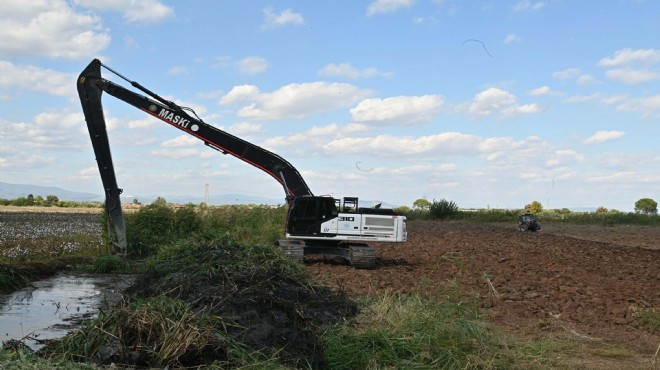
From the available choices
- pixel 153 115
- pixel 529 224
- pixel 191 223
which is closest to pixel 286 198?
pixel 153 115

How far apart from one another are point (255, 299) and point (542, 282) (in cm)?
857

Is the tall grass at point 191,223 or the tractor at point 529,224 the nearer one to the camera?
the tall grass at point 191,223

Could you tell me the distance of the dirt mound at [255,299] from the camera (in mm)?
7641

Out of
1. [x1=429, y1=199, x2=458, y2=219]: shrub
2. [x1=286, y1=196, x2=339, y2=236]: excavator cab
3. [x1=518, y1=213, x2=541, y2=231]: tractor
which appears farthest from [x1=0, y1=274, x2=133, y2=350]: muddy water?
[x1=429, y1=199, x2=458, y2=219]: shrub

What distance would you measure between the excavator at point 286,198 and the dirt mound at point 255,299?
4936mm

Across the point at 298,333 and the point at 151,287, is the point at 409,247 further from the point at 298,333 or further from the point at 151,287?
the point at 298,333

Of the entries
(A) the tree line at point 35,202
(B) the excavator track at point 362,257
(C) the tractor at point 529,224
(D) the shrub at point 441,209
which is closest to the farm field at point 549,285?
(B) the excavator track at point 362,257

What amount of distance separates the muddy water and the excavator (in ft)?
10.6

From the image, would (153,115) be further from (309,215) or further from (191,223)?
(191,223)

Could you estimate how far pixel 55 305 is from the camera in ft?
36.9

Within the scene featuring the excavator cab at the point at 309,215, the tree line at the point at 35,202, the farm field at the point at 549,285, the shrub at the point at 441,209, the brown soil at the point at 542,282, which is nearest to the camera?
the farm field at the point at 549,285

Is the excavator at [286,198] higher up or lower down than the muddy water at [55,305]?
higher up

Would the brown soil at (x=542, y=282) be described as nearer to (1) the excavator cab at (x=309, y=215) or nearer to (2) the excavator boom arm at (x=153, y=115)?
(1) the excavator cab at (x=309, y=215)

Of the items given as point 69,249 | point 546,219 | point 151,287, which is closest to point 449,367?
point 151,287
